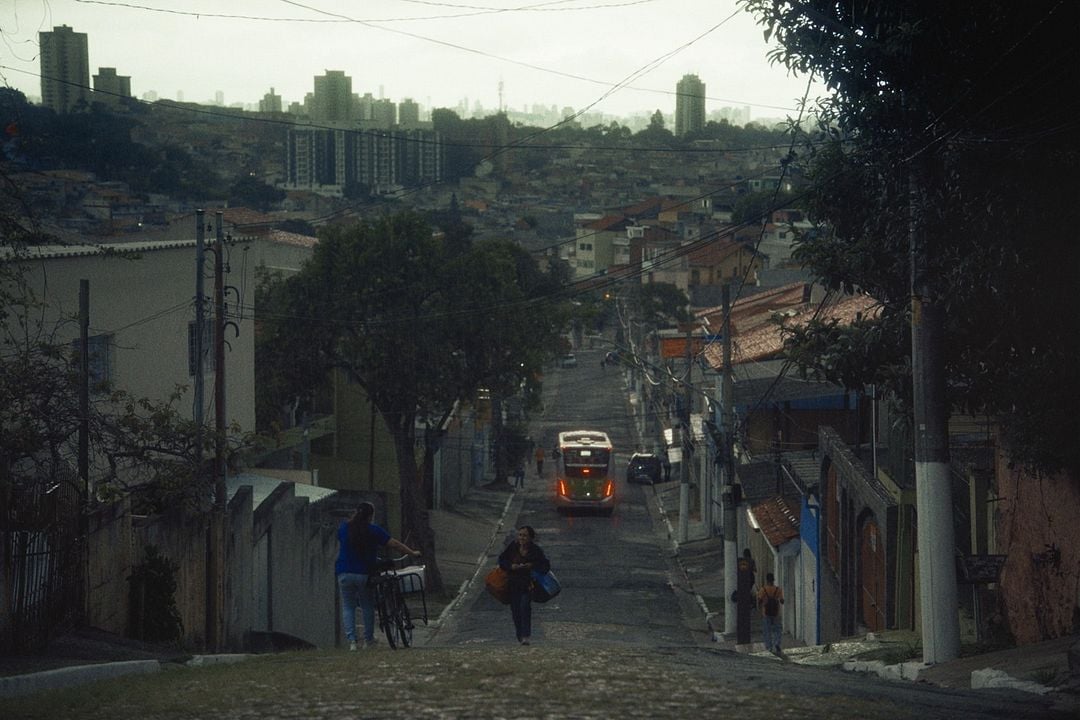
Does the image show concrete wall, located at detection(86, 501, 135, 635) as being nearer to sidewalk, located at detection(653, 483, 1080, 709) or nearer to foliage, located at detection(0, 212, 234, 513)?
foliage, located at detection(0, 212, 234, 513)

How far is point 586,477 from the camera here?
53.2 meters

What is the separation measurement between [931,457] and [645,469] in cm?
4919

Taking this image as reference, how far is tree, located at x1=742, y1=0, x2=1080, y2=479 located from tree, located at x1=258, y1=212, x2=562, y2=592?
2631 centimetres

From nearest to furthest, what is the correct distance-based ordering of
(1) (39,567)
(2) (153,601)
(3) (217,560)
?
1. (1) (39,567)
2. (2) (153,601)
3. (3) (217,560)

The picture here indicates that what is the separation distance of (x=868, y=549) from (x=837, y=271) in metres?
8.88

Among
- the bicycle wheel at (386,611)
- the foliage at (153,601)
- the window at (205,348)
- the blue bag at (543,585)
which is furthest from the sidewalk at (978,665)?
the window at (205,348)

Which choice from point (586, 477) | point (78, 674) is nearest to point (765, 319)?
point (586, 477)

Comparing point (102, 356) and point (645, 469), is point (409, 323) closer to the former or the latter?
point (102, 356)

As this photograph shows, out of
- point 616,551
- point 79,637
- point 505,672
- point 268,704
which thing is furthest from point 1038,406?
point 616,551

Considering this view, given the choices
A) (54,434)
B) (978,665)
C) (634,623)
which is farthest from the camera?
(634,623)

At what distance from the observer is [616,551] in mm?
44562

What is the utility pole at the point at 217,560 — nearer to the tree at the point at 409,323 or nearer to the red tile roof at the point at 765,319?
the red tile roof at the point at 765,319

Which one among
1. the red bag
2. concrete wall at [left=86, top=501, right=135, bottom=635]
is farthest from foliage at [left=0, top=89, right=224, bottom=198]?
the red bag

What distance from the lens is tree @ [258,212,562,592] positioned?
40.0 m
